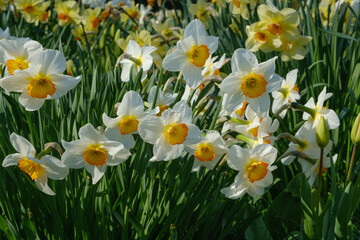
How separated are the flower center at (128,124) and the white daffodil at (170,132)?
0.25 feet

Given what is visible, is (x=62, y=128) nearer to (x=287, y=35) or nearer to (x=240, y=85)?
(x=240, y=85)

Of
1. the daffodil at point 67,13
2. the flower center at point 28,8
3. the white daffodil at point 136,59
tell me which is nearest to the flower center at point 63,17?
the daffodil at point 67,13

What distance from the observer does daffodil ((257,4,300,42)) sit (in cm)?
210

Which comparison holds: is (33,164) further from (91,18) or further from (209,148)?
(91,18)

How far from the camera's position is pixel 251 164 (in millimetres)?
1575

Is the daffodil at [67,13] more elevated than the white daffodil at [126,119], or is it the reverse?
the white daffodil at [126,119]

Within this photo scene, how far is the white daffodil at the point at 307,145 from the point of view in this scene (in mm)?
1659

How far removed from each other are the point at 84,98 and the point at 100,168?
0.67m

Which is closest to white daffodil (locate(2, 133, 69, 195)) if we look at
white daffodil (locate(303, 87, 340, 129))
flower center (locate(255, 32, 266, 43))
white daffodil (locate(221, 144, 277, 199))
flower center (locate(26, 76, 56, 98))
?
flower center (locate(26, 76, 56, 98))

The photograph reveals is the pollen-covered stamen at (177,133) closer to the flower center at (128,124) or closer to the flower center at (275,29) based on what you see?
the flower center at (128,124)

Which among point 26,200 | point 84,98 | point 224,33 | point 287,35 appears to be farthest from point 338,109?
point 26,200

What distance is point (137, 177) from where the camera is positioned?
171cm

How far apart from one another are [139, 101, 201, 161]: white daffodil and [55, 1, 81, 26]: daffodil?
8.40 feet

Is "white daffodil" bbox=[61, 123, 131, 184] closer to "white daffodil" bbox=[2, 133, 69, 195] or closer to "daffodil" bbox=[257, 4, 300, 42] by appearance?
"white daffodil" bbox=[2, 133, 69, 195]
